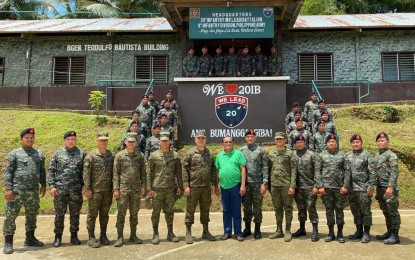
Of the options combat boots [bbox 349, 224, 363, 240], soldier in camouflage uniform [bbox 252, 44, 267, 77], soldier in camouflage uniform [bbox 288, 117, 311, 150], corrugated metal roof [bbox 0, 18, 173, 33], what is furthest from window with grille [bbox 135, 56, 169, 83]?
combat boots [bbox 349, 224, 363, 240]

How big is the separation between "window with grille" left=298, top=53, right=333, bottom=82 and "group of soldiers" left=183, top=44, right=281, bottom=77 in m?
3.83

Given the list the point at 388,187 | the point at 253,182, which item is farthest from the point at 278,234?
the point at 388,187

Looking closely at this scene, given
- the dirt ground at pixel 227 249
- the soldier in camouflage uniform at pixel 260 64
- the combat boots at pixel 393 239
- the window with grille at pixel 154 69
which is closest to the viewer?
the dirt ground at pixel 227 249

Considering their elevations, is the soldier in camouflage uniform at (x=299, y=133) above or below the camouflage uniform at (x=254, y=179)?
above

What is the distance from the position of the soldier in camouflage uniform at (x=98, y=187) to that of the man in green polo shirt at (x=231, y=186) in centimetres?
173

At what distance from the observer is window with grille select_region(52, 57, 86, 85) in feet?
49.4

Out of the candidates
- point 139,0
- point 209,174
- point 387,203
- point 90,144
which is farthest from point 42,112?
point 139,0

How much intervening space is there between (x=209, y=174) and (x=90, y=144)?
17.6 feet

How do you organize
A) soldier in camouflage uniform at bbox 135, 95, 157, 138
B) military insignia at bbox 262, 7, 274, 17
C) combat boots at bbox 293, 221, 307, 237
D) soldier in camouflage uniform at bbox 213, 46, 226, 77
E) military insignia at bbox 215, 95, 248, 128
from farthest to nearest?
soldier in camouflage uniform at bbox 213, 46, 226, 77 → military insignia at bbox 262, 7, 274, 17 → military insignia at bbox 215, 95, 248, 128 → soldier in camouflage uniform at bbox 135, 95, 157, 138 → combat boots at bbox 293, 221, 307, 237

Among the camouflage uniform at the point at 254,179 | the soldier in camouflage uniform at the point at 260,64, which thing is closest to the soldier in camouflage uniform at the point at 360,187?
the camouflage uniform at the point at 254,179

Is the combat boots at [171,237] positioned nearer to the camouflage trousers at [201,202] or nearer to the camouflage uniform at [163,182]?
the camouflage uniform at [163,182]

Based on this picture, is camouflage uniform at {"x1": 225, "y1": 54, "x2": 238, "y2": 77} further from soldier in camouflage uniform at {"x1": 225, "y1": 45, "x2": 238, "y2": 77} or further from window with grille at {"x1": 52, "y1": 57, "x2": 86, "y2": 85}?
window with grille at {"x1": 52, "y1": 57, "x2": 86, "y2": 85}

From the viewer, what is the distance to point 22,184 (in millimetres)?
5707

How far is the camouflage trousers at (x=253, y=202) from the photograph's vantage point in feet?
19.5
